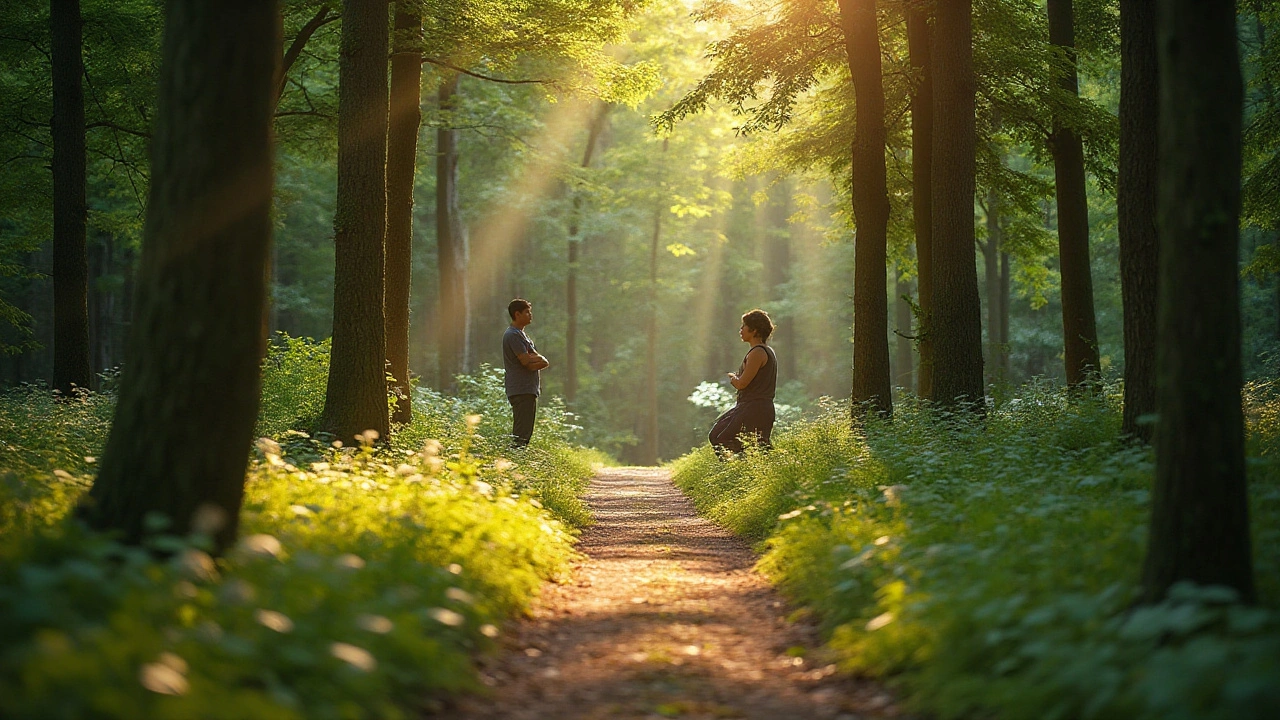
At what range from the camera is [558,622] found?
5.64m

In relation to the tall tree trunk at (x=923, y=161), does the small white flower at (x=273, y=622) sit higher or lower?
lower

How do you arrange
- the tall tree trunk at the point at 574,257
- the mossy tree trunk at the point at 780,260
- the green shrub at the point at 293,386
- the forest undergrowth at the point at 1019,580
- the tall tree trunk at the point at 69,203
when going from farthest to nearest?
the mossy tree trunk at the point at 780,260 < the tall tree trunk at the point at 574,257 < the tall tree trunk at the point at 69,203 < the green shrub at the point at 293,386 < the forest undergrowth at the point at 1019,580

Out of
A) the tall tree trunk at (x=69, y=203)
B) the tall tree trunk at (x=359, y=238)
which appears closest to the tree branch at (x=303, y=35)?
the tall tree trunk at (x=69, y=203)

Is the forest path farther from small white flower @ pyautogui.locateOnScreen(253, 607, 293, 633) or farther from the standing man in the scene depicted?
the standing man

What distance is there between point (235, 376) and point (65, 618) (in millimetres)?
1973

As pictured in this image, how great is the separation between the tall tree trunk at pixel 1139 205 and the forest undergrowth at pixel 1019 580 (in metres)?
0.54

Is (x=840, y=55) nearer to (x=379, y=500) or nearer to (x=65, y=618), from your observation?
(x=379, y=500)

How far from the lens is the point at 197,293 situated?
448cm

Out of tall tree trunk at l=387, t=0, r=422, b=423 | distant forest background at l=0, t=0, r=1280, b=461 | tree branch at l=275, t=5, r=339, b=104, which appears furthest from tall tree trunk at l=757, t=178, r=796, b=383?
tall tree trunk at l=387, t=0, r=422, b=423

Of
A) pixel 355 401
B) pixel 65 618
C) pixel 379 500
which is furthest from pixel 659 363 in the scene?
pixel 65 618

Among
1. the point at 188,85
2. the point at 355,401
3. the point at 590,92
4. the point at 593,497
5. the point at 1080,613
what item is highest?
the point at 590,92

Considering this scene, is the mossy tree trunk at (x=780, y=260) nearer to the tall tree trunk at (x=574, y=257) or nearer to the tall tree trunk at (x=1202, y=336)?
the tall tree trunk at (x=574, y=257)

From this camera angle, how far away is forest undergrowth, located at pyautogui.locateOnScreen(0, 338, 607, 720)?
8.73ft

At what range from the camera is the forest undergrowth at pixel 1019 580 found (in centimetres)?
307
